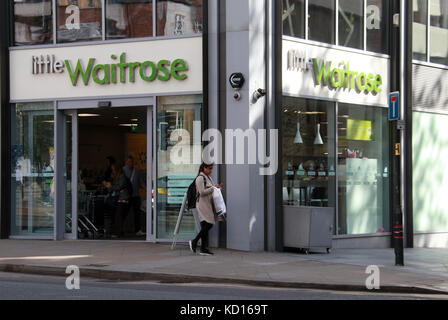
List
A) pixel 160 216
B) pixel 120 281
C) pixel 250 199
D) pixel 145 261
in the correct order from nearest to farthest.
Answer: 1. pixel 120 281
2. pixel 145 261
3. pixel 250 199
4. pixel 160 216

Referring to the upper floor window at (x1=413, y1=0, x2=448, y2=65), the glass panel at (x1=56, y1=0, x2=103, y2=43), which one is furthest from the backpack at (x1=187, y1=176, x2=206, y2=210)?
the upper floor window at (x1=413, y1=0, x2=448, y2=65)

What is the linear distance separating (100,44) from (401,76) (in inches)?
311

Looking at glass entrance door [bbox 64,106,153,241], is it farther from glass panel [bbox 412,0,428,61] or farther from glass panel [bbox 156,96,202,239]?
glass panel [bbox 412,0,428,61]

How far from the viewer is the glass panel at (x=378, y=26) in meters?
18.2

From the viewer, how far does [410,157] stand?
1847 centimetres

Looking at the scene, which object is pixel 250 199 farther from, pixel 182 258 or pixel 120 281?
pixel 120 281

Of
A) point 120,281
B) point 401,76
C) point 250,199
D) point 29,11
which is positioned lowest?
point 120,281

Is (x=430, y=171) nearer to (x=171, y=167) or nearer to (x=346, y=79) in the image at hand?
(x=346, y=79)

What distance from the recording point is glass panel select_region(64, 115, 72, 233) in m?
17.0

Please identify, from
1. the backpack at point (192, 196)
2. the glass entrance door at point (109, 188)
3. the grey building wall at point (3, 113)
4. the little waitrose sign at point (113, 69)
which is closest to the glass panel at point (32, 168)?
the grey building wall at point (3, 113)

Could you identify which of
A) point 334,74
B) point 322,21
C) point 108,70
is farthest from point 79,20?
point 334,74

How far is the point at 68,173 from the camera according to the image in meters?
17.1

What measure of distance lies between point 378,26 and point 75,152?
856 cm
